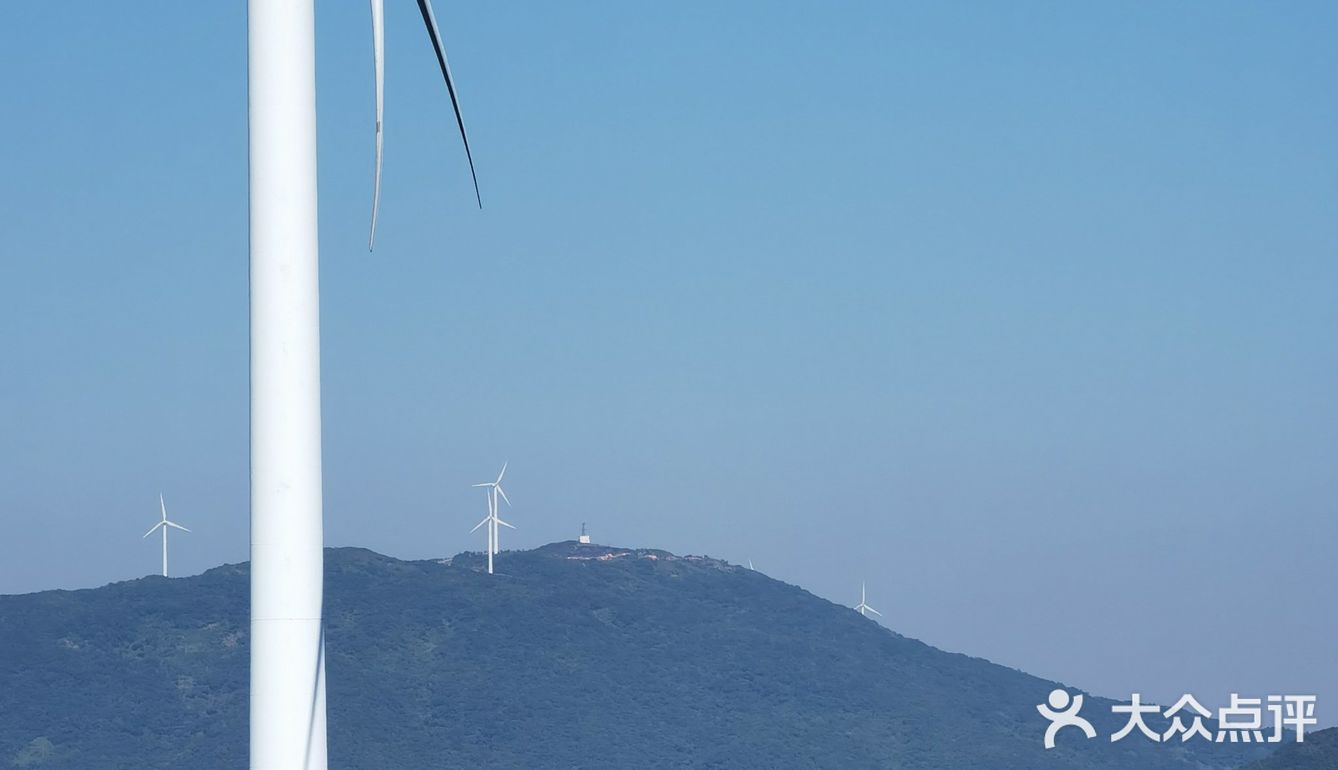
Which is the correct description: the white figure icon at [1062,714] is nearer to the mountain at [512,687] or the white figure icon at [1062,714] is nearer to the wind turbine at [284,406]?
the mountain at [512,687]

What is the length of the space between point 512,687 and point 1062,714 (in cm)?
6215

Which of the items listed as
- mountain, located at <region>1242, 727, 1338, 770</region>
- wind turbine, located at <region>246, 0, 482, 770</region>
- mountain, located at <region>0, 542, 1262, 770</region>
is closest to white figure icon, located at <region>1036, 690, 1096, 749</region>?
mountain, located at <region>0, 542, 1262, 770</region>

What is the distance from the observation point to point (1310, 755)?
9988cm

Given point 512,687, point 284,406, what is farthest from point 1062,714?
point 284,406

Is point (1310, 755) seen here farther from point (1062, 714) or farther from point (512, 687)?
point (1062, 714)

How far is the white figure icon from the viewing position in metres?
171

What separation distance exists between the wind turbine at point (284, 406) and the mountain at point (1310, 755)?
9140cm

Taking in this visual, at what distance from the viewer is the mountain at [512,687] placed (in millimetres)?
143250

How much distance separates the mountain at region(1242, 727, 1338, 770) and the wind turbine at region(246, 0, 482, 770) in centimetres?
9140

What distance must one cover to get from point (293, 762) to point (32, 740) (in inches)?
5160

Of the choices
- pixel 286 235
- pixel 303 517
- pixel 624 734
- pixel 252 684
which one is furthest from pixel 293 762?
pixel 624 734

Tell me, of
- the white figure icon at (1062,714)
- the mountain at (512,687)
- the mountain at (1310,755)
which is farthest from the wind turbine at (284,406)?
the white figure icon at (1062,714)

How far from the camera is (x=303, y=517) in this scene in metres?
16.1

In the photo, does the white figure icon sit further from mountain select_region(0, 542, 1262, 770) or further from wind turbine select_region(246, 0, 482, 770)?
wind turbine select_region(246, 0, 482, 770)
